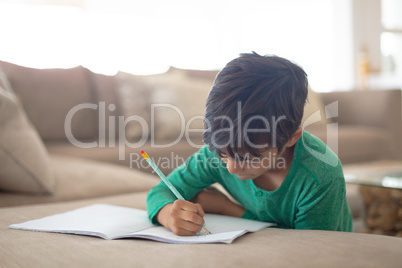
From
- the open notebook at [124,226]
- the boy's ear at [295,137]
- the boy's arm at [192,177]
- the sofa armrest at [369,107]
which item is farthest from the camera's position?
the sofa armrest at [369,107]

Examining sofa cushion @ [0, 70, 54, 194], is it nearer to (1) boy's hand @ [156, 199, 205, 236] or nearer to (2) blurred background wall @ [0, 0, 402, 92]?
(1) boy's hand @ [156, 199, 205, 236]

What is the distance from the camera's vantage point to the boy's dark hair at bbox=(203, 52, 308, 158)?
759 millimetres

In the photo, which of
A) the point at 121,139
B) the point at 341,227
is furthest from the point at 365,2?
the point at 341,227

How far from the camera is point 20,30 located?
2998 mm

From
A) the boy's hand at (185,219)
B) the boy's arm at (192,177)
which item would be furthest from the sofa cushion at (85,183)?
the boy's hand at (185,219)

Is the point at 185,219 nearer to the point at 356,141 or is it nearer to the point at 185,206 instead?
the point at 185,206

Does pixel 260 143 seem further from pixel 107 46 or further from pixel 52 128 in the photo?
pixel 107 46

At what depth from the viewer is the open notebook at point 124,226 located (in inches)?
29.1

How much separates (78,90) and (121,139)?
38 cm

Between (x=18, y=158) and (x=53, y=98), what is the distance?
109 centimetres

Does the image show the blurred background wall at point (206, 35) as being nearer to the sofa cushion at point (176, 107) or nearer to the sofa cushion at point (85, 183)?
the sofa cushion at point (176, 107)

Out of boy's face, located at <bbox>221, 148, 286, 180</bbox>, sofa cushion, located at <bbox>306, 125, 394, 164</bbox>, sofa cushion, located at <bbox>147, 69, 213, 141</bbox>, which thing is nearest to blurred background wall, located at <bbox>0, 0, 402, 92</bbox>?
sofa cushion, located at <bbox>306, 125, 394, 164</bbox>

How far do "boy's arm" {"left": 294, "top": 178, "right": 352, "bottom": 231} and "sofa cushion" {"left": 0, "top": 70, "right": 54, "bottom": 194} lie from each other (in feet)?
2.55

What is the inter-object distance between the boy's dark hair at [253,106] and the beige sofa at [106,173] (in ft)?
0.56
